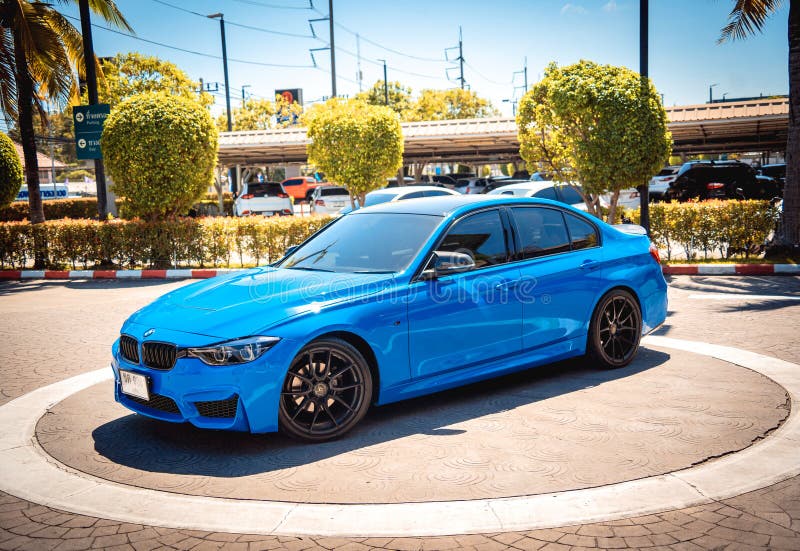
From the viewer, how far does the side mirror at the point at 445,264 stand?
5074 mm

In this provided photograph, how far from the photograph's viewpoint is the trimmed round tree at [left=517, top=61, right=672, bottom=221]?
521 inches

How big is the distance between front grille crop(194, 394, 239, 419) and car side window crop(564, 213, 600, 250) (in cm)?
333

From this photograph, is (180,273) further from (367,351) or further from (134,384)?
(367,351)

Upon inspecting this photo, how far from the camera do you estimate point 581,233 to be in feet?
20.6

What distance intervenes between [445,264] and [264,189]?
31381 mm

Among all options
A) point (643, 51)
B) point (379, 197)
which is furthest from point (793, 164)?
point (379, 197)

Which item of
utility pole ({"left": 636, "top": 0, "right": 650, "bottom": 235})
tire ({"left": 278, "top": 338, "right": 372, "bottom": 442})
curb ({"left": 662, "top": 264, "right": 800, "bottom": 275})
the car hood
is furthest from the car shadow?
utility pole ({"left": 636, "top": 0, "right": 650, "bottom": 235})

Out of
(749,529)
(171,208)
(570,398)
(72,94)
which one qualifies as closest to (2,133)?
(72,94)

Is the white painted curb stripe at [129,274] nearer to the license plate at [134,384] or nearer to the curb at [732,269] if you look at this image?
the curb at [732,269]

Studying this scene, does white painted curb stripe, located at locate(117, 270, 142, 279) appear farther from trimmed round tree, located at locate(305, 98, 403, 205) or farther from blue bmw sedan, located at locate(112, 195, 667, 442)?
blue bmw sedan, located at locate(112, 195, 667, 442)

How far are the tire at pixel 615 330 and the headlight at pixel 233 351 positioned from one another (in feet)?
10.3

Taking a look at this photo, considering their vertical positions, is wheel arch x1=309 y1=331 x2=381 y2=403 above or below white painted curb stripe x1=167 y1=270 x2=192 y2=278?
Answer: above

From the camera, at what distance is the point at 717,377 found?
6020 millimetres

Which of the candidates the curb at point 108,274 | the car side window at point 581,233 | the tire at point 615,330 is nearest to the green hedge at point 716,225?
the tire at point 615,330
